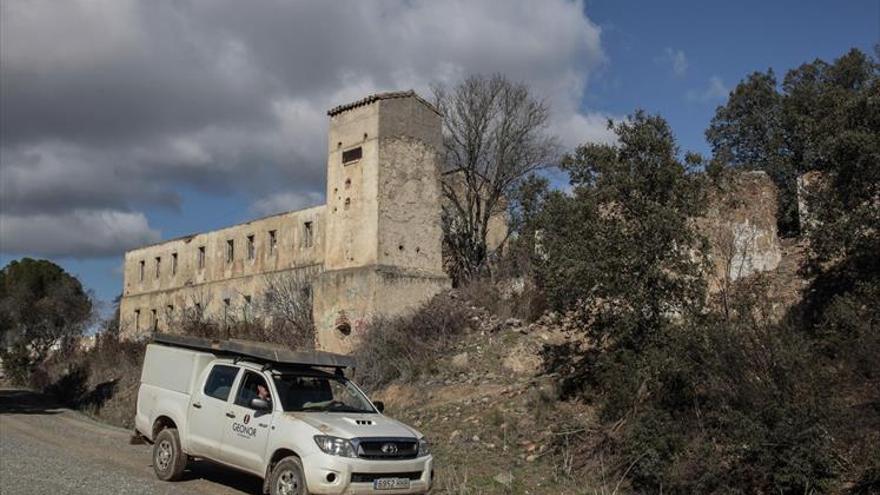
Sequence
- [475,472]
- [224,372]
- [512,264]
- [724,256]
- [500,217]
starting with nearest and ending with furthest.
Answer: [224,372], [475,472], [724,256], [512,264], [500,217]

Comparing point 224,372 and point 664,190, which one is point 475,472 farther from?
point 664,190

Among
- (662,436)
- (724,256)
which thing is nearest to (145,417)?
(662,436)

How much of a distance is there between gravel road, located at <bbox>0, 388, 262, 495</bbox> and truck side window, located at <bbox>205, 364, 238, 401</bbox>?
1.41 meters

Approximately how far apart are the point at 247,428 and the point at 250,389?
26.9 inches

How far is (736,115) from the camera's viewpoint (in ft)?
125

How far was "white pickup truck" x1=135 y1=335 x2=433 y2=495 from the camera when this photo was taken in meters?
9.56

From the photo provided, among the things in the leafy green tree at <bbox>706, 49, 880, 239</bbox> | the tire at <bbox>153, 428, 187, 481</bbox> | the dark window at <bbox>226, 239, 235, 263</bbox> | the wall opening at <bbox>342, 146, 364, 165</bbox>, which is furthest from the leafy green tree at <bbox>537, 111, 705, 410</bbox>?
the dark window at <bbox>226, 239, 235, 263</bbox>

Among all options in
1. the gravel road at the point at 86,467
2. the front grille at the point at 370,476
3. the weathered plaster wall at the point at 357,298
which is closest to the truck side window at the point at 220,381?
the gravel road at the point at 86,467

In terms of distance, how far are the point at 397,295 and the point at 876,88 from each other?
14213mm

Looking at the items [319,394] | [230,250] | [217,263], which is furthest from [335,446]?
[217,263]

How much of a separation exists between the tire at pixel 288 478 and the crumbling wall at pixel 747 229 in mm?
11939

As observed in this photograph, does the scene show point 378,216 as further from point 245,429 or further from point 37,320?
point 37,320

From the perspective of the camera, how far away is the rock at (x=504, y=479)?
12.1 meters

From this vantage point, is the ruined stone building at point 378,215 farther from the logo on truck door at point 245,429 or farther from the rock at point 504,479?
the logo on truck door at point 245,429
